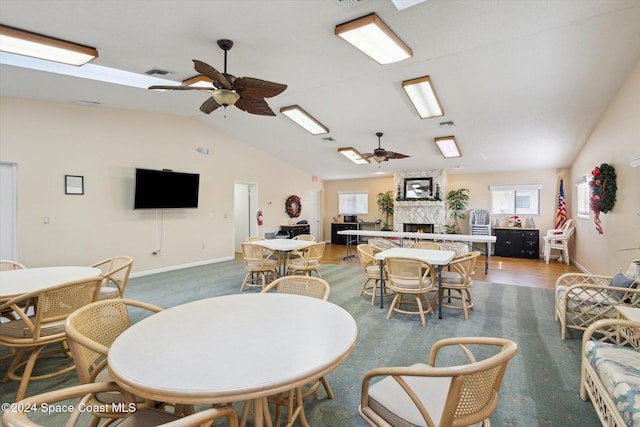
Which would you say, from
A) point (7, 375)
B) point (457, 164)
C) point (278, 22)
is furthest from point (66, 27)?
point (457, 164)

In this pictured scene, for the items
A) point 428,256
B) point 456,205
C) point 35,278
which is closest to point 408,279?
point 428,256

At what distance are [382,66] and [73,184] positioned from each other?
5321mm

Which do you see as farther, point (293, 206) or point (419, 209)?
point (293, 206)

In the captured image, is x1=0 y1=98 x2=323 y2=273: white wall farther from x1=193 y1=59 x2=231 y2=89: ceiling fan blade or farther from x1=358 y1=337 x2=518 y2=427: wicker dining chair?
x1=358 y1=337 x2=518 y2=427: wicker dining chair

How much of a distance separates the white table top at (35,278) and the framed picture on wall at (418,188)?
27.7 feet

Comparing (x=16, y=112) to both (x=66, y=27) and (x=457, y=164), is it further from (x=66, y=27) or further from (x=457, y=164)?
(x=457, y=164)

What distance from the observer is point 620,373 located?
5.03ft

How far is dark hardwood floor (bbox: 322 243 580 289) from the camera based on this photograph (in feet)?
17.2

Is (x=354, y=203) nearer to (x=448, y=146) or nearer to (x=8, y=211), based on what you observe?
(x=448, y=146)

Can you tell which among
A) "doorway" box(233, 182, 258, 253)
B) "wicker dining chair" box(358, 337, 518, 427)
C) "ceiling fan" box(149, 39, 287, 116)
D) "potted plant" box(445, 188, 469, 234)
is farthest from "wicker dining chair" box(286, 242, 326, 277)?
"potted plant" box(445, 188, 469, 234)

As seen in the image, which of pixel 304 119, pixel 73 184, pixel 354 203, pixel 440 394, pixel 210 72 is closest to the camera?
pixel 440 394

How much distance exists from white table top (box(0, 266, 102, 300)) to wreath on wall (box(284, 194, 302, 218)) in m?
6.60

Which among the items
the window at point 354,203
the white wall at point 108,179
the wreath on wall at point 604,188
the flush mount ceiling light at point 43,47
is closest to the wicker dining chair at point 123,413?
the flush mount ceiling light at point 43,47

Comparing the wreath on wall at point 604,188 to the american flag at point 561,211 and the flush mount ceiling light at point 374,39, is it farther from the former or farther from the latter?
the american flag at point 561,211
